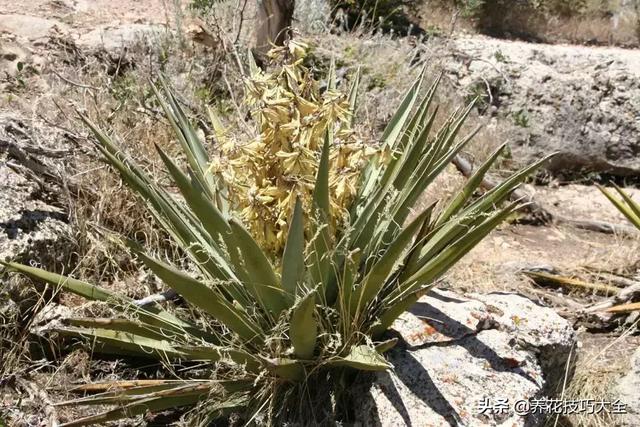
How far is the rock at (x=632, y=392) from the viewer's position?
2.66m

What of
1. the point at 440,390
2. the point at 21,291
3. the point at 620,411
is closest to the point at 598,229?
the point at 620,411

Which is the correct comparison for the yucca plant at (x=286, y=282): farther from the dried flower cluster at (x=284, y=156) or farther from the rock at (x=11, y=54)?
the rock at (x=11, y=54)

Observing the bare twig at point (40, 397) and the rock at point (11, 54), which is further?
the rock at point (11, 54)

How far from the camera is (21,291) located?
262 cm

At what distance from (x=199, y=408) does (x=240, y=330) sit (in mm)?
330

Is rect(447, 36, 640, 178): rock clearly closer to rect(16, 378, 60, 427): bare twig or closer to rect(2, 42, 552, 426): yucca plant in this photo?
rect(2, 42, 552, 426): yucca plant

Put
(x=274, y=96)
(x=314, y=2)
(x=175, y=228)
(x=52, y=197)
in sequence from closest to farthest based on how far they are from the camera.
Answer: (x=274, y=96) < (x=175, y=228) < (x=52, y=197) < (x=314, y=2)

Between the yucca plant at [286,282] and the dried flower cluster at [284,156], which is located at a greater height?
the dried flower cluster at [284,156]

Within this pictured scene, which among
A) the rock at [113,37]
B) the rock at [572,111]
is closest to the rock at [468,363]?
the rock at [572,111]

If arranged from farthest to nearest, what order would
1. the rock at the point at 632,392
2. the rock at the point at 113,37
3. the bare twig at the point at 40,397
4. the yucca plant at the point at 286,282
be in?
the rock at the point at 113,37 → the rock at the point at 632,392 → the bare twig at the point at 40,397 → the yucca plant at the point at 286,282

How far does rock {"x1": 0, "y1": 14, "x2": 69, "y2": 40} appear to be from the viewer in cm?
599

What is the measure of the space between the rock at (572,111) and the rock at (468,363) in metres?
3.57

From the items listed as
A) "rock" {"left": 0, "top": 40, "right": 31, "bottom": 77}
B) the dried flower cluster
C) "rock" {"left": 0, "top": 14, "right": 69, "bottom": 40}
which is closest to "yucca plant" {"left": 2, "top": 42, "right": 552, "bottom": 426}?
the dried flower cluster

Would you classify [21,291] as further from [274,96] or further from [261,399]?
[274,96]
